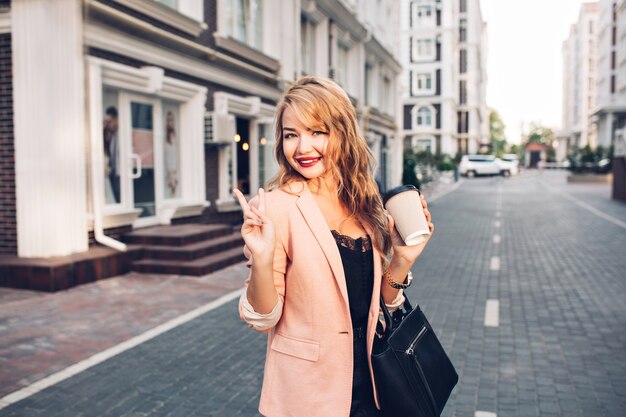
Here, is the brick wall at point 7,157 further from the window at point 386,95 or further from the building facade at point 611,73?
the building facade at point 611,73

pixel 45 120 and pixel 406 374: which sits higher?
pixel 45 120

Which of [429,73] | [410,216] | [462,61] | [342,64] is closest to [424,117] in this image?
[429,73]

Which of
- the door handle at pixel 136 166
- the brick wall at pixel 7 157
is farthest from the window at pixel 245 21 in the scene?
the brick wall at pixel 7 157

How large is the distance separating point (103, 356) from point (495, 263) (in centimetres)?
763

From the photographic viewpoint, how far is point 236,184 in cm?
1501

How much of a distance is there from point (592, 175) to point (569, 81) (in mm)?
102737

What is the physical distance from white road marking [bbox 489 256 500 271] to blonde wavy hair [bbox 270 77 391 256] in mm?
8766

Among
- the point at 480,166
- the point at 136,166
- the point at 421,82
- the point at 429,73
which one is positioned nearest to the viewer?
the point at 136,166

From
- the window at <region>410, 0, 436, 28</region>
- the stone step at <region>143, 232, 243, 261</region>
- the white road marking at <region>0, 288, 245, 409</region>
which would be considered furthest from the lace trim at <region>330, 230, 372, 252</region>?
the window at <region>410, 0, 436, 28</region>

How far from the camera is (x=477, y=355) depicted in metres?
5.69

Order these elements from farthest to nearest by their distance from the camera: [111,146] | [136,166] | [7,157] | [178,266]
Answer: [136,166]
[111,146]
[178,266]
[7,157]

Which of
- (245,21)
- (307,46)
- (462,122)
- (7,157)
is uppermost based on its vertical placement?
(462,122)

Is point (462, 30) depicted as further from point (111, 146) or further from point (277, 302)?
point (277, 302)

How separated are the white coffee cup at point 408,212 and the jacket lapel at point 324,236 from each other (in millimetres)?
230
